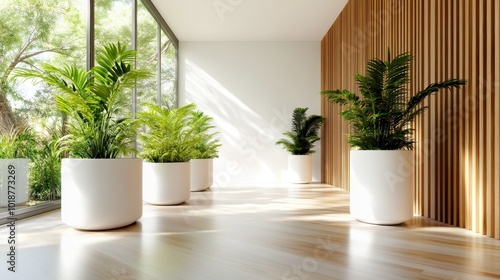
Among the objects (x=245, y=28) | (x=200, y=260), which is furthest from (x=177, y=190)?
(x=245, y=28)

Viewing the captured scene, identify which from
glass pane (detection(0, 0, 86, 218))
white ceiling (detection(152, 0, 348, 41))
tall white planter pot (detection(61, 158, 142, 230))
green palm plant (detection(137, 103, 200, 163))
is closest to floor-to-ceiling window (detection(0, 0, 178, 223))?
glass pane (detection(0, 0, 86, 218))

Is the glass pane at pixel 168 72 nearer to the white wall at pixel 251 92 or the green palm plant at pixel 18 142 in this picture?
the white wall at pixel 251 92

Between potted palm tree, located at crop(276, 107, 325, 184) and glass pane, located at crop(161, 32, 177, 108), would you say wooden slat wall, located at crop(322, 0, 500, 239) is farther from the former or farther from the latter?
glass pane, located at crop(161, 32, 177, 108)

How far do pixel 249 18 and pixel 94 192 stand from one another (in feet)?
17.1

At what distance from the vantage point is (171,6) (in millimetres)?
5961

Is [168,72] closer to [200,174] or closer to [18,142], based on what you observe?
[200,174]

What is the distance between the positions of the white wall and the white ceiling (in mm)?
343

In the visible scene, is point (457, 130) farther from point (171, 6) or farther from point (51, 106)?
point (171, 6)

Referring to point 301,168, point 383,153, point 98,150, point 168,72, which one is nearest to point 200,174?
point 301,168

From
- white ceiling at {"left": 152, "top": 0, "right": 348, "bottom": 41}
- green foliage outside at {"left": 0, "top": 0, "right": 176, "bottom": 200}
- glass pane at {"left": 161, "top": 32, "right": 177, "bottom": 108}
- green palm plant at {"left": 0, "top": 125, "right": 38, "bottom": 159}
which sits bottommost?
green palm plant at {"left": 0, "top": 125, "right": 38, "bottom": 159}

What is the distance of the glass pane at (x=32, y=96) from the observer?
262cm

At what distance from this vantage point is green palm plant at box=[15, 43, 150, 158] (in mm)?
2440

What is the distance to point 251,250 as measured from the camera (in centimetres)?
193

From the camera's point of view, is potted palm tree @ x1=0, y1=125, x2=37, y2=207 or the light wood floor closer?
the light wood floor
